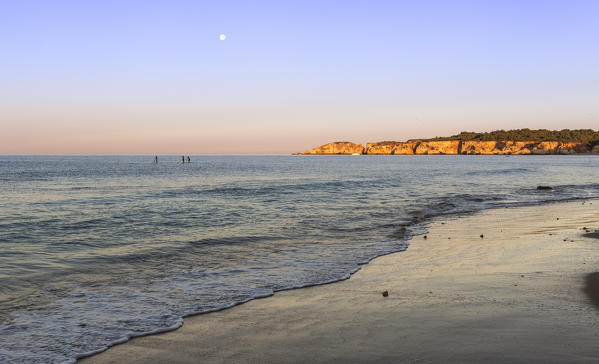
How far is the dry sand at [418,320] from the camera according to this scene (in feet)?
16.3

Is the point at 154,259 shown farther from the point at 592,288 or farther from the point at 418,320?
the point at 592,288

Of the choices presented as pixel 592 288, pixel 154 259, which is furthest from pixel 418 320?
pixel 154 259

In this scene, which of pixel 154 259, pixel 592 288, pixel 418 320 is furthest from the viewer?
pixel 154 259

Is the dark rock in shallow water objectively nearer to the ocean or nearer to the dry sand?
the dry sand

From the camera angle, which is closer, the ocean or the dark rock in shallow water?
the ocean

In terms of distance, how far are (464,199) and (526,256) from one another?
19368 millimetres

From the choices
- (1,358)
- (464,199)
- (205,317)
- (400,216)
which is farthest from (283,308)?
(464,199)

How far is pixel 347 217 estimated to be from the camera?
20.1 metres

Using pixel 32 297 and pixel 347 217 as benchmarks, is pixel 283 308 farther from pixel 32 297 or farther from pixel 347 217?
pixel 347 217

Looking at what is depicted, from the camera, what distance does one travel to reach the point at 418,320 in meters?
6.07

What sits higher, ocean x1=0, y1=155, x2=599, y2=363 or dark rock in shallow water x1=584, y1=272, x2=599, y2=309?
dark rock in shallow water x1=584, y1=272, x2=599, y2=309

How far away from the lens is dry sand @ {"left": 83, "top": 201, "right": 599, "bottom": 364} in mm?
4977

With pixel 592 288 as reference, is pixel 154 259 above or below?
below

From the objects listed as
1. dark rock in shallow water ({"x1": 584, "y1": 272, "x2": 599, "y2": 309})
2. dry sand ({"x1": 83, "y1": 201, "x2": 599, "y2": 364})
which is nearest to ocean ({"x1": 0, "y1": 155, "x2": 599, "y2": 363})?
dry sand ({"x1": 83, "y1": 201, "x2": 599, "y2": 364})
